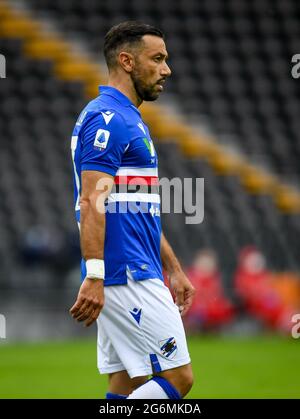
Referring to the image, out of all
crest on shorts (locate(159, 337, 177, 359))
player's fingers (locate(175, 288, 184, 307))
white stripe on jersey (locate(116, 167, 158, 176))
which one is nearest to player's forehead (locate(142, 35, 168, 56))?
white stripe on jersey (locate(116, 167, 158, 176))

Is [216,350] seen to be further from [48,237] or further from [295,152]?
[295,152]

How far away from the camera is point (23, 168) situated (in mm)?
12844

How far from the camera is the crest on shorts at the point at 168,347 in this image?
3.72 m

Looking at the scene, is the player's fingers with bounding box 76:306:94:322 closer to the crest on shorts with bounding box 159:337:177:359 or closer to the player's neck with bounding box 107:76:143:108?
the crest on shorts with bounding box 159:337:177:359

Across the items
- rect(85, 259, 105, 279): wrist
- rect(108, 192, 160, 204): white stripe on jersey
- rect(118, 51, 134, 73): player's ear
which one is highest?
rect(118, 51, 134, 73): player's ear

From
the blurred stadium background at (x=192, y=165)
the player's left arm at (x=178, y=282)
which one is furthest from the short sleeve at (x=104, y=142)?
the blurred stadium background at (x=192, y=165)

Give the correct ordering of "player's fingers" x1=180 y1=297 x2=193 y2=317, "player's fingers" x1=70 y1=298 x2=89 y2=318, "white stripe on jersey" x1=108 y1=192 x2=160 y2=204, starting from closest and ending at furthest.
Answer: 1. "player's fingers" x1=70 y1=298 x2=89 y2=318
2. "white stripe on jersey" x1=108 y1=192 x2=160 y2=204
3. "player's fingers" x1=180 y1=297 x2=193 y2=317

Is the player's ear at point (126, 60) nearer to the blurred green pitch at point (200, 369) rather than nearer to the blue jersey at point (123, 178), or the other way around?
the blue jersey at point (123, 178)

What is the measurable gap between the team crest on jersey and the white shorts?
545mm

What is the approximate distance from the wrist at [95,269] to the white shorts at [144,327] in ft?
0.59

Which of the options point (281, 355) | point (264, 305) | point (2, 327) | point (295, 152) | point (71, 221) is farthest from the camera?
point (295, 152)

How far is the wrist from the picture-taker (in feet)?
11.9
